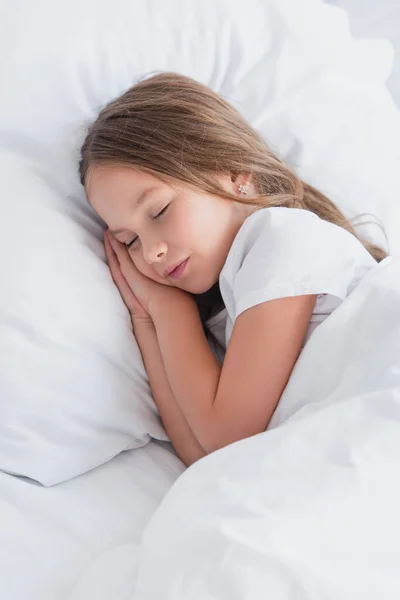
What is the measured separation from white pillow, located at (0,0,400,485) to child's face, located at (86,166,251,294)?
0.24 feet

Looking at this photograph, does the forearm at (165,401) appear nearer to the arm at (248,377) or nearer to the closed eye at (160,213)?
the arm at (248,377)

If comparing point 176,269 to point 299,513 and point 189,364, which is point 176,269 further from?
point 299,513

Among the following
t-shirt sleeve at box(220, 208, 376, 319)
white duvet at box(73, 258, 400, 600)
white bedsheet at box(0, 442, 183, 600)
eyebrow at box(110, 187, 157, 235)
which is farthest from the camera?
eyebrow at box(110, 187, 157, 235)

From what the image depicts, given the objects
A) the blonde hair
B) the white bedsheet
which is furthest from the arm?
the blonde hair

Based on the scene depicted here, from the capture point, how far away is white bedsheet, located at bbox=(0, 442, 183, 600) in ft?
2.65

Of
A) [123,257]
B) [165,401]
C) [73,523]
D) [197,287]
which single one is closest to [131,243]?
[123,257]

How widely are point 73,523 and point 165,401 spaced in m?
0.25

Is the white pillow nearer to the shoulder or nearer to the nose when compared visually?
the nose

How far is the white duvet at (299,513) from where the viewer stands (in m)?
0.67

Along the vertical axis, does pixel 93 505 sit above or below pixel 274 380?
below

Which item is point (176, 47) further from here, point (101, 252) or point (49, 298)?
point (49, 298)

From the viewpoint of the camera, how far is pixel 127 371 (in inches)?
42.1

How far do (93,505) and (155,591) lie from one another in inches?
9.9

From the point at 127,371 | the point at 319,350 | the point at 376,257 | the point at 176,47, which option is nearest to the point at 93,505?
the point at 127,371
